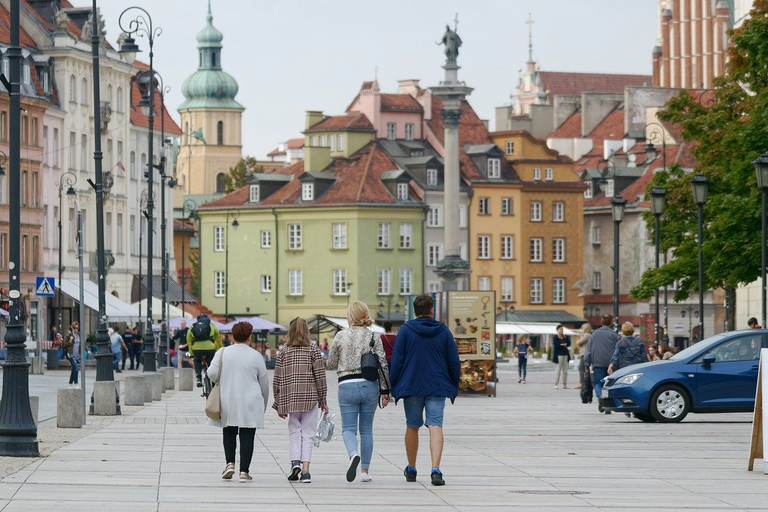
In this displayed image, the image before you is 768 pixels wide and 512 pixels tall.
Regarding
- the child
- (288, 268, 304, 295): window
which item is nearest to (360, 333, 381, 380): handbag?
the child

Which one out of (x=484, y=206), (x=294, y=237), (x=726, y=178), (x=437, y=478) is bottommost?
(x=437, y=478)

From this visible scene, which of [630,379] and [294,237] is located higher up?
[294,237]

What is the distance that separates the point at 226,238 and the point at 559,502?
4021 inches

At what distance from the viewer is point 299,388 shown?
1898cm

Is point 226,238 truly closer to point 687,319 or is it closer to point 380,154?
point 380,154

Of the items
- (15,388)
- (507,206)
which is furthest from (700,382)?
(507,206)

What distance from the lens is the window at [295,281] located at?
116438mm

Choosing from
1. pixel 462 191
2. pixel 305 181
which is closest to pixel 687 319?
pixel 462 191

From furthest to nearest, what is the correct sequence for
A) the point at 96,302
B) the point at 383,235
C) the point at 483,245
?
the point at 483,245 → the point at 383,235 → the point at 96,302

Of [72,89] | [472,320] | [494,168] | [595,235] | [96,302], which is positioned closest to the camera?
[472,320]

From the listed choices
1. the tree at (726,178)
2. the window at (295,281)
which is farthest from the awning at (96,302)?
the window at (295,281)

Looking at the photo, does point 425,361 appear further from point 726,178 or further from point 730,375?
point 726,178

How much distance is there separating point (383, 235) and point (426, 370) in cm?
9757

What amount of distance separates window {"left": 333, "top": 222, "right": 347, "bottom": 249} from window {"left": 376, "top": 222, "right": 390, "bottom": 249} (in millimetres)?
1994
